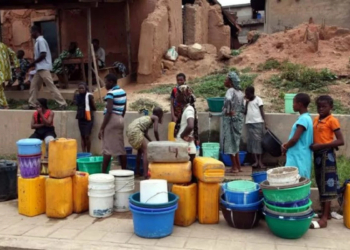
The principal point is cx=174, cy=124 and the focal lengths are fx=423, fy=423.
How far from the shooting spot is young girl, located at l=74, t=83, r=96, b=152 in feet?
26.8

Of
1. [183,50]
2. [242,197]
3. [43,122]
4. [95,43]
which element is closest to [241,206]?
[242,197]

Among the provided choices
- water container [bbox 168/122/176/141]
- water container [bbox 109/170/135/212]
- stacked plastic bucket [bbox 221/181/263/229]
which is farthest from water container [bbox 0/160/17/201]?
stacked plastic bucket [bbox 221/181/263/229]

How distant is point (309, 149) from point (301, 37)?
830 cm

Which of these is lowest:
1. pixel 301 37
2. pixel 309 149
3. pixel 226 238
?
pixel 226 238

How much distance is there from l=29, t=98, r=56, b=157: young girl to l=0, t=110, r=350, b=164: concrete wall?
128 cm

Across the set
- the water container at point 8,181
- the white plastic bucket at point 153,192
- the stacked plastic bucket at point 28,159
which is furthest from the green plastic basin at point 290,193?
the water container at point 8,181

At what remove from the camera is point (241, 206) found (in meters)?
5.12

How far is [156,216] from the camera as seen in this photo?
4902mm

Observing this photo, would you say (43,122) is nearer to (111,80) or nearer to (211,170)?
(111,80)

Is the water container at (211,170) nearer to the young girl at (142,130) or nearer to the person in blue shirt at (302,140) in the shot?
the person in blue shirt at (302,140)

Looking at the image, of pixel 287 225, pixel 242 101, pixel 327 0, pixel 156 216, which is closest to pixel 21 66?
pixel 242 101

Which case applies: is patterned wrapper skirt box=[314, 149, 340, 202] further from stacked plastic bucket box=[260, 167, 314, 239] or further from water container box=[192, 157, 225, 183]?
water container box=[192, 157, 225, 183]

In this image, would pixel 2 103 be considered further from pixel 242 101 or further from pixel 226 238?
pixel 226 238

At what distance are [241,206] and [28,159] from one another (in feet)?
9.85
